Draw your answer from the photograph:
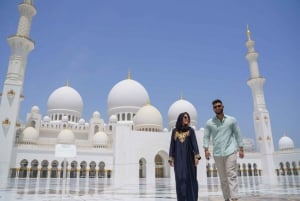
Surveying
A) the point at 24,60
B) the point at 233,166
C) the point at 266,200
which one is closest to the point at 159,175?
the point at 24,60

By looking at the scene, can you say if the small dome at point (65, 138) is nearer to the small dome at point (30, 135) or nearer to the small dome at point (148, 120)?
the small dome at point (30, 135)

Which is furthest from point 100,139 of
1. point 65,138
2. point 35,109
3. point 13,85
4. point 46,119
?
point 13,85

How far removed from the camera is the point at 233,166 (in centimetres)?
334

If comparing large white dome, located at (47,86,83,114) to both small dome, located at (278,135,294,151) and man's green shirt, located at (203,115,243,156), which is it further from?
man's green shirt, located at (203,115,243,156)

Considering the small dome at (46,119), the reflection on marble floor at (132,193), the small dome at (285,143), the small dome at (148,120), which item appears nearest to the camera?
the reflection on marble floor at (132,193)

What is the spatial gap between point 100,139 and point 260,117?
17313mm

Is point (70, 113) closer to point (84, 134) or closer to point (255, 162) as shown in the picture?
point (84, 134)

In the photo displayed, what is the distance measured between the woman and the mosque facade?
9.81 metres

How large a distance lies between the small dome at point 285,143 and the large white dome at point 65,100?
29.6 metres

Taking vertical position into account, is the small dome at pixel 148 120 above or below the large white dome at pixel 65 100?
below

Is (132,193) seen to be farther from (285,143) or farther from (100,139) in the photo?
(285,143)

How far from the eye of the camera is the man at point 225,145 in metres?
3.33

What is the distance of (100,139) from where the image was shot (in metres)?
27.4

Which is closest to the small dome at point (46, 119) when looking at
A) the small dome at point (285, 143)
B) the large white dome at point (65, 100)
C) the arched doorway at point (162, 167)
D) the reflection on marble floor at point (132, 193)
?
the large white dome at point (65, 100)
